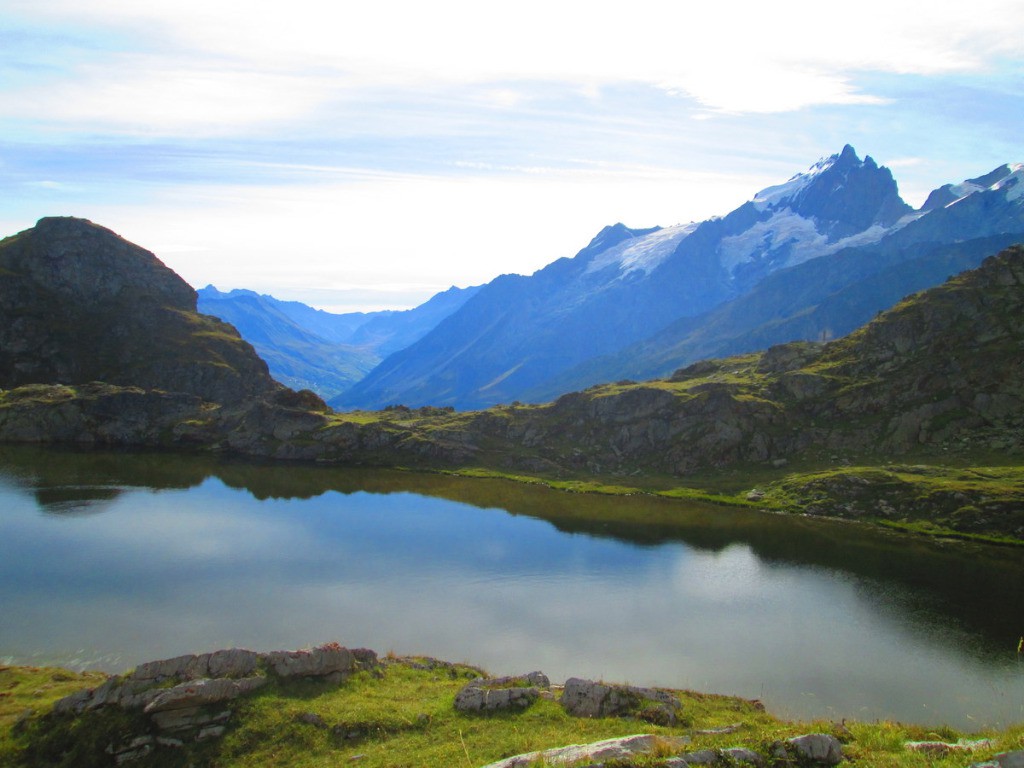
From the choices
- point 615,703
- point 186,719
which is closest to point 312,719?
point 186,719

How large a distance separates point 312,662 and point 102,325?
176004 mm

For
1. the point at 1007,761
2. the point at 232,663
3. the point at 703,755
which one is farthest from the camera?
the point at 232,663

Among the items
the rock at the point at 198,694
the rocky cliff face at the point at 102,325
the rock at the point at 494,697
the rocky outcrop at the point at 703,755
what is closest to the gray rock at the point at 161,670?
the rock at the point at 198,694

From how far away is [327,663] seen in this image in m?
34.2

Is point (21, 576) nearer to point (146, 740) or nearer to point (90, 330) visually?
point (146, 740)

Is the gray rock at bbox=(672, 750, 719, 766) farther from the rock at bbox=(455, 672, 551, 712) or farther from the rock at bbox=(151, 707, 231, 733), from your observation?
the rock at bbox=(151, 707, 231, 733)

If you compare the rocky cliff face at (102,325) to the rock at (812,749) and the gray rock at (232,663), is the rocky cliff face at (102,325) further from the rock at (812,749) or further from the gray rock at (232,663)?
the rock at (812,749)

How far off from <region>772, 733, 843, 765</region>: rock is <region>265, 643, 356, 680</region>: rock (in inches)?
810

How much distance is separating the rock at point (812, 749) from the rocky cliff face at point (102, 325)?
546 feet

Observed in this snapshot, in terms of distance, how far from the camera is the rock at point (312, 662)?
32.8 meters

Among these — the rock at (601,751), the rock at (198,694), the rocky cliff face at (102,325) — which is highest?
the rocky cliff face at (102,325)

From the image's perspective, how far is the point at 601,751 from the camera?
933 inches

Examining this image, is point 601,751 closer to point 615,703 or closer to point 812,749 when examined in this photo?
point 812,749

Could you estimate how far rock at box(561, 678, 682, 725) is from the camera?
3153cm
